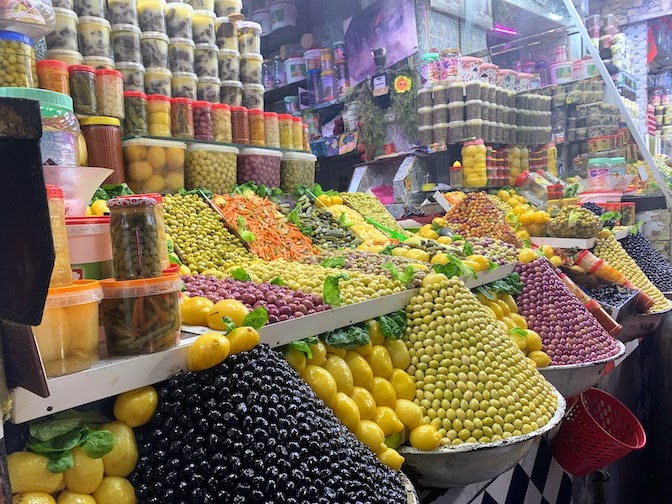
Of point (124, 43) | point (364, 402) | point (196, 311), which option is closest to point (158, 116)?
point (124, 43)

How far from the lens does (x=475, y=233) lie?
410 centimetres

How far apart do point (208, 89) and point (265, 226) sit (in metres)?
1.17

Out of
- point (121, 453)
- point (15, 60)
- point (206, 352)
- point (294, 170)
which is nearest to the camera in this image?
point (121, 453)

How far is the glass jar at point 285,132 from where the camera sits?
12.3 feet

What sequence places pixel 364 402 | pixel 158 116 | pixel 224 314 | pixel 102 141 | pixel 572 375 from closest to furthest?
pixel 224 314
pixel 364 402
pixel 572 375
pixel 102 141
pixel 158 116

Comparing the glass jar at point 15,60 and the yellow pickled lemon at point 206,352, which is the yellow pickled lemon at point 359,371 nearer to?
the yellow pickled lemon at point 206,352

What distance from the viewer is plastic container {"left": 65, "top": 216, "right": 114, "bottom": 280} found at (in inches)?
46.9

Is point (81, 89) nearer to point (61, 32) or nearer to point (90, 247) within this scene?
point (61, 32)

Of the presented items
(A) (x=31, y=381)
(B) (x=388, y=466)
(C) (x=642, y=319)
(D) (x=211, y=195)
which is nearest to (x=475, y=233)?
(C) (x=642, y=319)

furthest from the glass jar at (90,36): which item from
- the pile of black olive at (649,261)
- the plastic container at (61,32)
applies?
the pile of black olive at (649,261)

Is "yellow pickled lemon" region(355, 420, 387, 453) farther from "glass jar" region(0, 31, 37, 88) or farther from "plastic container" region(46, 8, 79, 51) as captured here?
"plastic container" region(46, 8, 79, 51)

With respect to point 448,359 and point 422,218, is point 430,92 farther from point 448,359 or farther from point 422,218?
point 448,359

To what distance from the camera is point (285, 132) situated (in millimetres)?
3740

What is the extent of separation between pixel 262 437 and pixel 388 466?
485 mm
